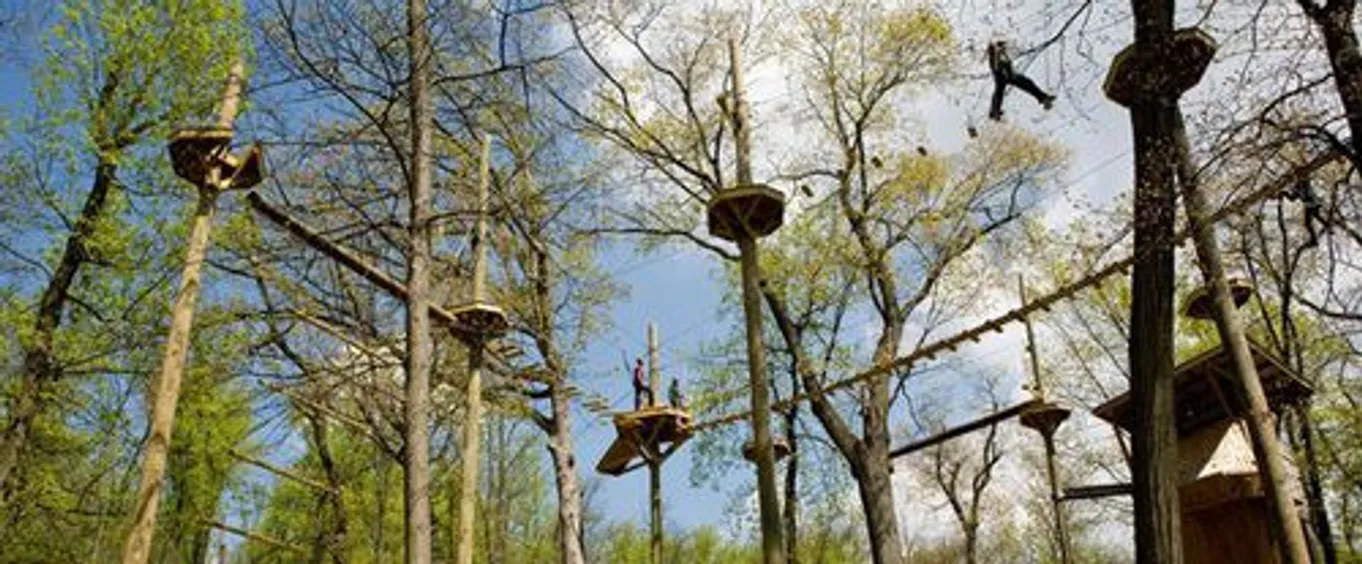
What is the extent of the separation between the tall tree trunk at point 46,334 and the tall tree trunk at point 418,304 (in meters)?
5.59

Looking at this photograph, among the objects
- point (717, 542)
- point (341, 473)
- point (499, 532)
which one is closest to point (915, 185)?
point (341, 473)

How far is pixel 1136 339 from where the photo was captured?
5.73m

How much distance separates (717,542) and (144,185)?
2926 cm

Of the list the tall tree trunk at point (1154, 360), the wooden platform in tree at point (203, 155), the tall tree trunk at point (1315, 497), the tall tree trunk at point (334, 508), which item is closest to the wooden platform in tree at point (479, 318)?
the wooden platform in tree at point (203, 155)

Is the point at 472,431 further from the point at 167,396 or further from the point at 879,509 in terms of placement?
the point at 879,509

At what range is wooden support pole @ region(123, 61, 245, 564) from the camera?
570cm

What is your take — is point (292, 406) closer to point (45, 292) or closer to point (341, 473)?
point (45, 292)

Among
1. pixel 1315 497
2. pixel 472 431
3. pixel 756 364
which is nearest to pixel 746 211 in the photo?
pixel 756 364

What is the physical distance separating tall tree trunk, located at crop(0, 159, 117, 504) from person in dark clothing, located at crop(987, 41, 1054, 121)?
1006 centimetres

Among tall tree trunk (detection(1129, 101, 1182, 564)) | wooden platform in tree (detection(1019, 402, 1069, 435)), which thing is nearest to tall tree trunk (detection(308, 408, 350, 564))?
wooden platform in tree (detection(1019, 402, 1069, 435))

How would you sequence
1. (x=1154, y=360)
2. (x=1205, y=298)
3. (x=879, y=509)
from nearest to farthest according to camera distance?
(x=1154, y=360), (x=1205, y=298), (x=879, y=509)

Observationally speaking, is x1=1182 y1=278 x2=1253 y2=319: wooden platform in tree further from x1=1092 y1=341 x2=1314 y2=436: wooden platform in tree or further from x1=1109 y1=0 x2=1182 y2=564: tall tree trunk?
x1=1109 y1=0 x2=1182 y2=564: tall tree trunk

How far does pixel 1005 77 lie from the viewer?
24.5 ft

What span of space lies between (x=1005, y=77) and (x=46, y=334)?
10.4 m
